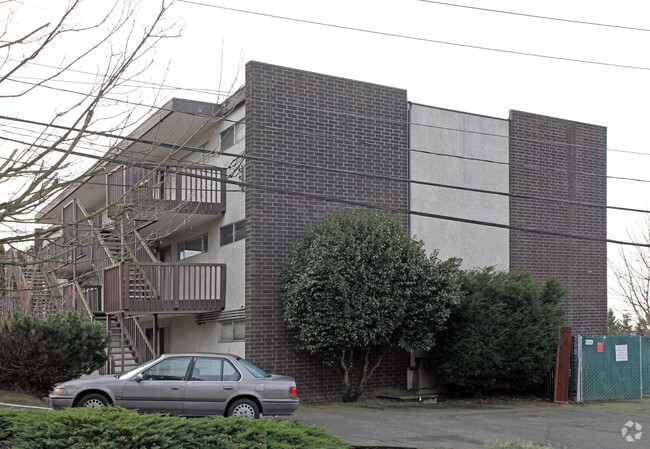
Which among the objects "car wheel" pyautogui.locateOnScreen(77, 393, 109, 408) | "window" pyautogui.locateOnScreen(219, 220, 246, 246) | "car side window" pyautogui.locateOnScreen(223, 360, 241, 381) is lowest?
"car wheel" pyautogui.locateOnScreen(77, 393, 109, 408)

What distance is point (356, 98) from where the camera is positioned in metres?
20.5

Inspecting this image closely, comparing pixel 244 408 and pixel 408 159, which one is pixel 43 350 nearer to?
pixel 244 408

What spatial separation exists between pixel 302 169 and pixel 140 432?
1200 cm

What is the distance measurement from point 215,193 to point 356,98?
460 cm

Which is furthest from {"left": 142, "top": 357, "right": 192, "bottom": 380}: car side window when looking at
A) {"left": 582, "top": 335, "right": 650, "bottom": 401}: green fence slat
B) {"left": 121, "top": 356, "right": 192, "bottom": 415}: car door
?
{"left": 582, "top": 335, "right": 650, "bottom": 401}: green fence slat

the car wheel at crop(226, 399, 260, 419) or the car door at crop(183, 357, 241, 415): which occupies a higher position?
the car door at crop(183, 357, 241, 415)

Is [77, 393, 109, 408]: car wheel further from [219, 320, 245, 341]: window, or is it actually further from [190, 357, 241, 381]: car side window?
[219, 320, 245, 341]: window

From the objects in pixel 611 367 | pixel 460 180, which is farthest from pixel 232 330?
pixel 611 367

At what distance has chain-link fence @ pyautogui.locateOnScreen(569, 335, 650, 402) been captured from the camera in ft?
65.2

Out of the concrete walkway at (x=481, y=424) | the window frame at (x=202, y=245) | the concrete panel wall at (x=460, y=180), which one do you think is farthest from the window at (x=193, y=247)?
the concrete walkway at (x=481, y=424)

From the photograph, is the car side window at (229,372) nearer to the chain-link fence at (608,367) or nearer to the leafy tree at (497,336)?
the leafy tree at (497,336)

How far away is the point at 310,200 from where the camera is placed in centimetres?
1959

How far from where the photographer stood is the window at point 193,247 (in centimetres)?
2228

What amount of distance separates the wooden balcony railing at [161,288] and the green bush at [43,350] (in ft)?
3.95
